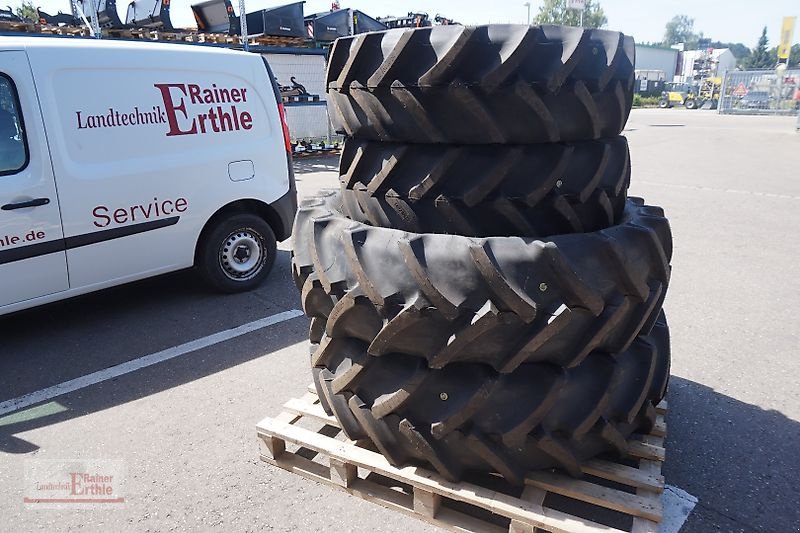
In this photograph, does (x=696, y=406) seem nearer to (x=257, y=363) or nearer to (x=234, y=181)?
(x=257, y=363)

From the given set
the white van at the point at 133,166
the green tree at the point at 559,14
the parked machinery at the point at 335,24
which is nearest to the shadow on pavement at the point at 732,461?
the white van at the point at 133,166

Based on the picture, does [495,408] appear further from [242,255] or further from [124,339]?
[242,255]

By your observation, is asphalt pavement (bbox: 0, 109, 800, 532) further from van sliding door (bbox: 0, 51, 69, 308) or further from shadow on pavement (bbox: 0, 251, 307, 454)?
van sliding door (bbox: 0, 51, 69, 308)

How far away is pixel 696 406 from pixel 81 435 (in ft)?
12.1

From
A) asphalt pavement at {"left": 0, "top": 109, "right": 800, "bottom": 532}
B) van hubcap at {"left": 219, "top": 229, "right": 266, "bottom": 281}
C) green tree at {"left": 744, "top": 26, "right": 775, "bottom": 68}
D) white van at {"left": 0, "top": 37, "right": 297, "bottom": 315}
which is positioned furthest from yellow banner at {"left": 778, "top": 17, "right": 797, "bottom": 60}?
van hubcap at {"left": 219, "top": 229, "right": 266, "bottom": 281}

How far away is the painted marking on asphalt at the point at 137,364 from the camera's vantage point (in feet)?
11.6

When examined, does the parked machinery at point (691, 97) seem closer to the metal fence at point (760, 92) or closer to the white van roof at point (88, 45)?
the metal fence at point (760, 92)

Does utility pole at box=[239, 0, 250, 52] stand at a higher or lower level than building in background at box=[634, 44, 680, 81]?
lower

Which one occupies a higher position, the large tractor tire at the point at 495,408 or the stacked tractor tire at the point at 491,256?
the stacked tractor tire at the point at 491,256

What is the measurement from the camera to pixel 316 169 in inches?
534

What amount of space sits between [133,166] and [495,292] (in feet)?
12.1
